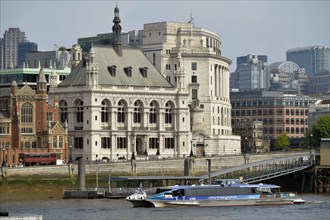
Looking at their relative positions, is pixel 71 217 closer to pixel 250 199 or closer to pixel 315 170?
pixel 250 199

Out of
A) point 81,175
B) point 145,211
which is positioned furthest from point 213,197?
point 81,175

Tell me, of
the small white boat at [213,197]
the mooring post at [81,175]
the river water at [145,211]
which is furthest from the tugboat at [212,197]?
the mooring post at [81,175]

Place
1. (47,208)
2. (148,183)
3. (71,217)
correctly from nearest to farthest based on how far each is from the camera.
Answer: (71,217) → (47,208) → (148,183)

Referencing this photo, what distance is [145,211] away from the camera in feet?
491

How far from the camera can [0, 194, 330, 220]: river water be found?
140125 millimetres

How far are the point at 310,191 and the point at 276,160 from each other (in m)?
6.63

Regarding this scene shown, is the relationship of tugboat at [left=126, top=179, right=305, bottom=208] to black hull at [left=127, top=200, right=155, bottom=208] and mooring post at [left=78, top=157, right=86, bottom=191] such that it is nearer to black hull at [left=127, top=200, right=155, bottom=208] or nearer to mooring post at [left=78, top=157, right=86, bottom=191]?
black hull at [left=127, top=200, right=155, bottom=208]

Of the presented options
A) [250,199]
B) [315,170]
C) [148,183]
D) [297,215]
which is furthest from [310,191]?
[297,215]

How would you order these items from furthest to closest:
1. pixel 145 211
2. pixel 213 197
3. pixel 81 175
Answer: pixel 81 175, pixel 213 197, pixel 145 211

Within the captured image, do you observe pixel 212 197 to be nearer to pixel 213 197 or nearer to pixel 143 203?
pixel 213 197

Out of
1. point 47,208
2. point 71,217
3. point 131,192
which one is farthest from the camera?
point 131,192

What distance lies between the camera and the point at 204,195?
523 feet

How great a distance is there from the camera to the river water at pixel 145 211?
140m

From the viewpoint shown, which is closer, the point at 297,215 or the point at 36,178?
the point at 297,215
